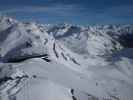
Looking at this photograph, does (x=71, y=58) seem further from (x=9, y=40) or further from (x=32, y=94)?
(x=32, y=94)

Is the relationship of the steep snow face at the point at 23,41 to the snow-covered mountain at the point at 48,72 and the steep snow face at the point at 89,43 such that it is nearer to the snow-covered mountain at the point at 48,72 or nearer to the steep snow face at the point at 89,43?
the snow-covered mountain at the point at 48,72

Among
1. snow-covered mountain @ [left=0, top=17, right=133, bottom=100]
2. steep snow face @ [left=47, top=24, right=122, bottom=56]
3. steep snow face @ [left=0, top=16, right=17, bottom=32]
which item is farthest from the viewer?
steep snow face @ [left=47, top=24, right=122, bottom=56]

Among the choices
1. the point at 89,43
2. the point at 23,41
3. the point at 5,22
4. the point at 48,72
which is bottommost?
the point at 89,43

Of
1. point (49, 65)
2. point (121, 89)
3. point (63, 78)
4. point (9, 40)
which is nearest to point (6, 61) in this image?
point (9, 40)

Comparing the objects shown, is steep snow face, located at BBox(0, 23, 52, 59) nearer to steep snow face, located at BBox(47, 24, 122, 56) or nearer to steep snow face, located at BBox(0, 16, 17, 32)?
steep snow face, located at BBox(0, 16, 17, 32)

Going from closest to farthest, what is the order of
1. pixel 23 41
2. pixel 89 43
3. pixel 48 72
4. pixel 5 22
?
pixel 48 72, pixel 23 41, pixel 5 22, pixel 89 43

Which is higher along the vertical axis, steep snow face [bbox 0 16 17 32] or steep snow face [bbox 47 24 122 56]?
steep snow face [bbox 0 16 17 32]

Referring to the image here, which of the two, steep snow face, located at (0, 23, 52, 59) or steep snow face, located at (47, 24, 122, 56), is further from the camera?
steep snow face, located at (47, 24, 122, 56)

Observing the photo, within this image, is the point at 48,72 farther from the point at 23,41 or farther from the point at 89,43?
the point at 89,43

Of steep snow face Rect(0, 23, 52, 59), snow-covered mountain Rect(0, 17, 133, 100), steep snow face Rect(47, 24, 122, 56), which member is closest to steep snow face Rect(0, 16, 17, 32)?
snow-covered mountain Rect(0, 17, 133, 100)

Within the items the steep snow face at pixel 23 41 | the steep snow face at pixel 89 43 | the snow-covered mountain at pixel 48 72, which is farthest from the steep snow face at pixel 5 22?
the steep snow face at pixel 89 43

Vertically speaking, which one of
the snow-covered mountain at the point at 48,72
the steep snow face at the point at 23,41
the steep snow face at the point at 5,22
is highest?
the steep snow face at the point at 5,22

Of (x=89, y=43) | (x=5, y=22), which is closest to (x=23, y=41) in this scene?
(x=5, y=22)

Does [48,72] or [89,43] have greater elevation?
[48,72]
